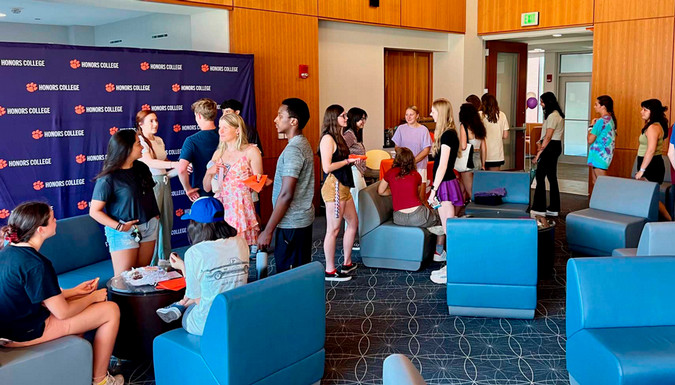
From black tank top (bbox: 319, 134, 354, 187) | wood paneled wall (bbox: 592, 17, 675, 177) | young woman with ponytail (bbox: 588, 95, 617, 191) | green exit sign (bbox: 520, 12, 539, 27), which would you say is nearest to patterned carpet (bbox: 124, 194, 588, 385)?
black tank top (bbox: 319, 134, 354, 187)

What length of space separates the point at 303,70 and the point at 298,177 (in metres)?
4.44

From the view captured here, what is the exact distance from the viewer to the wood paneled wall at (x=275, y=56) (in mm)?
8297

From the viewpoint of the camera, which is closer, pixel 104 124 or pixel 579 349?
pixel 579 349

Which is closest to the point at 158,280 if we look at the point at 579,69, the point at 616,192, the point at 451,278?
the point at 451,278

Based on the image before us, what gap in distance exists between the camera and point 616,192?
278 inches

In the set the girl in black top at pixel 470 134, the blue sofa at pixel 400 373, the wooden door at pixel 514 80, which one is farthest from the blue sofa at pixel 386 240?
the wooden door at pixel 514 80

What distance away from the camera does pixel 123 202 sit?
4.68 meters

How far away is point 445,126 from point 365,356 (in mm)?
2908

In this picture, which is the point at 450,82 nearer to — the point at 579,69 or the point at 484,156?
the point at 484,156

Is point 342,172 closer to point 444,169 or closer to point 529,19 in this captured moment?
point 444,169

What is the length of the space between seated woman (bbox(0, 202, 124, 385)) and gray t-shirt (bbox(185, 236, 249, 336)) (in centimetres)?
63

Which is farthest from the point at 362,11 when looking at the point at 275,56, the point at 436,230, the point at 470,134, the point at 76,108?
the point at 76,108

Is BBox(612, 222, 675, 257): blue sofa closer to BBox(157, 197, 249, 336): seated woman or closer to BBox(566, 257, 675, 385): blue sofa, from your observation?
BBox(566, 257, 675, 385): blue sofa

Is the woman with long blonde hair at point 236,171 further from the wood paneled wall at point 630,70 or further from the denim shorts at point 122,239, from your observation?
the wood paneled wall at point 630,70
